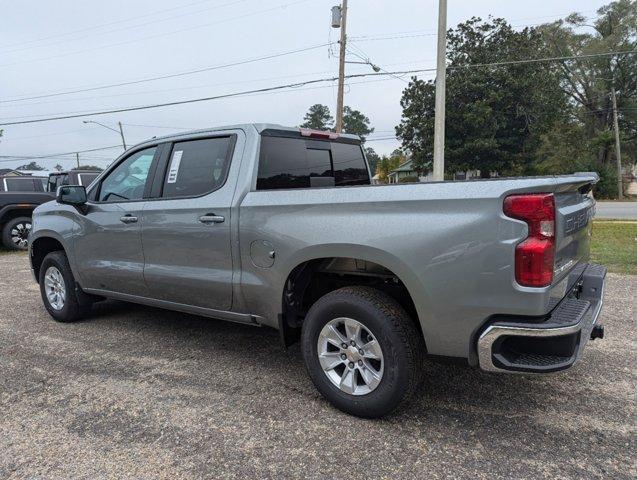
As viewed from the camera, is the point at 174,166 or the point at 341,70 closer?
the point at 174,166

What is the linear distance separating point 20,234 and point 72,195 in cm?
821

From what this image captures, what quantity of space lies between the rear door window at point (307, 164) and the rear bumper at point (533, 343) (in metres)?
1.91

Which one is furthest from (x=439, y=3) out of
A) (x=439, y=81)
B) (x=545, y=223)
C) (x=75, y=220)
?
(x=545, y=223)

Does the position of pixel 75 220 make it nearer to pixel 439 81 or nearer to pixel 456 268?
pixel 456 268

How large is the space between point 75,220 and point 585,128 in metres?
46.1

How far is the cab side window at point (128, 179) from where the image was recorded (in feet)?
14.1

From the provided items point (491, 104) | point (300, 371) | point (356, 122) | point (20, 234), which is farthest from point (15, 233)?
point (356, 122)

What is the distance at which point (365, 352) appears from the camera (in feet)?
9.72

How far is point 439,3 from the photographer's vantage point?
1113 centimetres

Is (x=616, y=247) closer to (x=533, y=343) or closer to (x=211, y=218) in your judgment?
(x=533, y=343)

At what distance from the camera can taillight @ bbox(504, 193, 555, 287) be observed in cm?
240

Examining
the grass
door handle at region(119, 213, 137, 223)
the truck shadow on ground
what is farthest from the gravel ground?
the grass

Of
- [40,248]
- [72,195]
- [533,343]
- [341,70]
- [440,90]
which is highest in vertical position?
[341,70]

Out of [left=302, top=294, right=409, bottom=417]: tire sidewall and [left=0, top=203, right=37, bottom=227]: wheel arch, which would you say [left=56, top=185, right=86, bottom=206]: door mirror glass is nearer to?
[left=302, top=294, right=409, bottom=417]: tire sidewall
